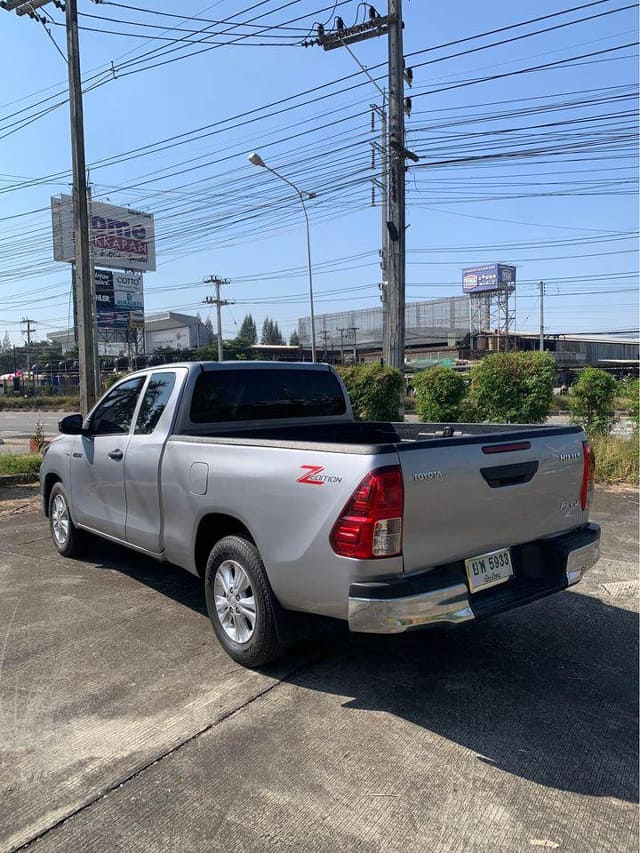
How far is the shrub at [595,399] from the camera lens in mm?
11445

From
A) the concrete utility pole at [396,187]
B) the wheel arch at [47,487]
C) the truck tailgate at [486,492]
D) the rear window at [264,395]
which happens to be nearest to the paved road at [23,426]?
the concrete utility pole at [396,187]

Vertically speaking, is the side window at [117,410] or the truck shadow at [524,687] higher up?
the side window at [117,410]

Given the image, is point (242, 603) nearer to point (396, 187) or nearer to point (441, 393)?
point (441, 393)

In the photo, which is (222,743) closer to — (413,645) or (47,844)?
(47,844)

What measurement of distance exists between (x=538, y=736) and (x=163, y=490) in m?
2.76

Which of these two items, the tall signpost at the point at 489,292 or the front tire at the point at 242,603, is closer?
the front tire at the point at 242,603

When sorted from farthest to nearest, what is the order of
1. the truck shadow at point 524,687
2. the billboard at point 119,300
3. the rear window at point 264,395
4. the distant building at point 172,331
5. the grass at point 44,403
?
the distant building at point 172,331 → the grass at point 44,403 → the billboard at point 119,300 → the rear window at point 264,395 → the truck shadow at point 524,687

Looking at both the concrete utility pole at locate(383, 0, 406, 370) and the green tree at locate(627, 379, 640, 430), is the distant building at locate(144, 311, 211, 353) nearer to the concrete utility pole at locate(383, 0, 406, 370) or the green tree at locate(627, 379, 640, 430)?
the concrete utility pole at locate(383, 0, 406, 370)

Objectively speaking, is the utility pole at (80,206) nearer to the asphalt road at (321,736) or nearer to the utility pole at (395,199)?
the utility pole at (395,199)

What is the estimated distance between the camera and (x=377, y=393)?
12.9 m

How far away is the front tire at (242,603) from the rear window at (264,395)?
1230 millimetres

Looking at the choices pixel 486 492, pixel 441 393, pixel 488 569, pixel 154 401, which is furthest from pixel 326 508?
pixel 441 393

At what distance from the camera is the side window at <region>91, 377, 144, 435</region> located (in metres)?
5.29

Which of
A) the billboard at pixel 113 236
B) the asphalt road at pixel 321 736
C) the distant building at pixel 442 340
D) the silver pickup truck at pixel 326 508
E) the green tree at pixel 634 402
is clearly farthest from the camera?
the distant building at pixel 442 340
